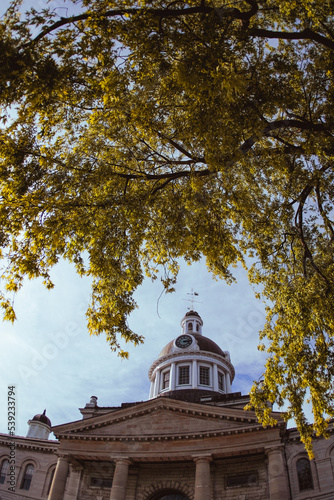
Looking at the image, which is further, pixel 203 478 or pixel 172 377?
pixel 172 377

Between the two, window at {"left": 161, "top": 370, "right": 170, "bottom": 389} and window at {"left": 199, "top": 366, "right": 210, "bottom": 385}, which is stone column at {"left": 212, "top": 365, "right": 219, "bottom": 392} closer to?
window at {"left": 199, "top": 366, "right": 210, "bottom": 385}

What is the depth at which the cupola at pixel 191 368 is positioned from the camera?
1569 inches

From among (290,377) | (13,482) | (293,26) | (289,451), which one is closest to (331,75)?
(293,26)

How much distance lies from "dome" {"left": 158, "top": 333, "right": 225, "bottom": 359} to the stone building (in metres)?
10.2

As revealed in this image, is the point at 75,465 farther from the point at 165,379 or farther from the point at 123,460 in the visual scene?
the point at 165,379

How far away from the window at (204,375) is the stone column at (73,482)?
15.9 meters

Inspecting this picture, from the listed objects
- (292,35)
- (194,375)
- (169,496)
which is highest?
(194,375)

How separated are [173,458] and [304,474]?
8.47m

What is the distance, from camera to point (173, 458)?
1021 inches

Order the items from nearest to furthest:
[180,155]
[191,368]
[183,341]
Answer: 1. [180,155]
2. [191,368]
3. [183,341]

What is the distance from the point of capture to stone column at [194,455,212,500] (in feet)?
74.3

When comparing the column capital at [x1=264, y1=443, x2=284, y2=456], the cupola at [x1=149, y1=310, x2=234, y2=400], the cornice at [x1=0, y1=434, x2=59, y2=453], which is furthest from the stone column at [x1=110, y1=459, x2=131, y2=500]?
the cupola at [x1=149, y1=310, x2=234, y2=400]

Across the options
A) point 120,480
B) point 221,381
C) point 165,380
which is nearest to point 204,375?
point 221,381

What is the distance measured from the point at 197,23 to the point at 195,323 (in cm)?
4387
